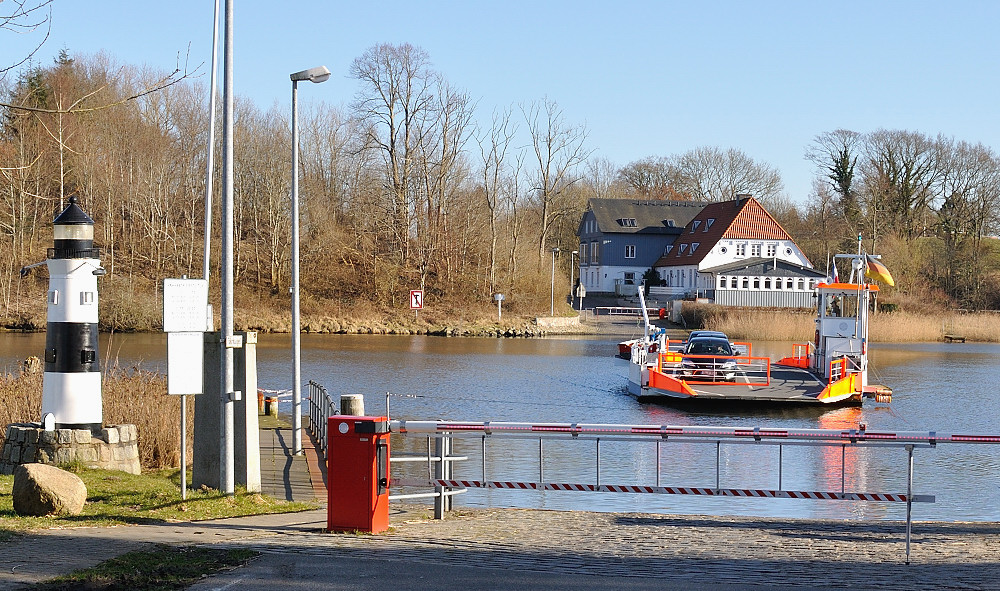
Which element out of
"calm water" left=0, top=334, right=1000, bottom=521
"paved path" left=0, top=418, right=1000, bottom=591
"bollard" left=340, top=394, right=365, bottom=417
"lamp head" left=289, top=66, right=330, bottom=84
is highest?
"lamp head" left=289, top=66, right=330, bottom=84

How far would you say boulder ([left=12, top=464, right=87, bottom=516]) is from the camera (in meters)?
10.1

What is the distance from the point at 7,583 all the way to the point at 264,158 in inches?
2986

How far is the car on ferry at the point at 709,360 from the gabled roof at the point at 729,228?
180 feet

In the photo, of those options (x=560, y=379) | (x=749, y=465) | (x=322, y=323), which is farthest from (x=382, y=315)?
(x=749, y=465)

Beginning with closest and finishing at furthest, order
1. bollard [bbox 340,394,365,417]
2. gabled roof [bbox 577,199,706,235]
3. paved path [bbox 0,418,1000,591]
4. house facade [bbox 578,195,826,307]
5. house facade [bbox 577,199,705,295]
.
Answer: paved path [bbox 0,418,1000,591]
bollard [bbox 340,394,365,417]
house facade [bbox 578,195,826,307]
house facade [bbox 577,199,705,295]
gabled roof [bbox 577,199,706,235]

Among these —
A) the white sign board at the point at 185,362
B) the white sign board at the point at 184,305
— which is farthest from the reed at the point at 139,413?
the white sign board at the point at 184,305

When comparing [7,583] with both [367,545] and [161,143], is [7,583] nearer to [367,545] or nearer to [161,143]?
[367,545]

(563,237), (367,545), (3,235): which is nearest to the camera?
(367,545)

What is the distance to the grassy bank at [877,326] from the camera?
62.4m

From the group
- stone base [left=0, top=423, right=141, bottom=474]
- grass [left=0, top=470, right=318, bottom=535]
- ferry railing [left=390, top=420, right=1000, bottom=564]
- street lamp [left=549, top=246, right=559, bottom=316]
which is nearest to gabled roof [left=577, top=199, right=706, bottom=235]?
street lamp [left=549, top=246, right=559, bottom=316]

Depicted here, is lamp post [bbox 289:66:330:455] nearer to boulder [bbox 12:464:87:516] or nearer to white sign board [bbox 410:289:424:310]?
boulder [bbox 12:464:87:516]

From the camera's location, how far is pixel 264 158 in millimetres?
80438

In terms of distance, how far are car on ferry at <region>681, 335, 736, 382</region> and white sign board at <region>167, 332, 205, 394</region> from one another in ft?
75.2

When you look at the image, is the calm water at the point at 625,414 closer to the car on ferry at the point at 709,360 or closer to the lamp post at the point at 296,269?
the lamp post at the point at 296,269
